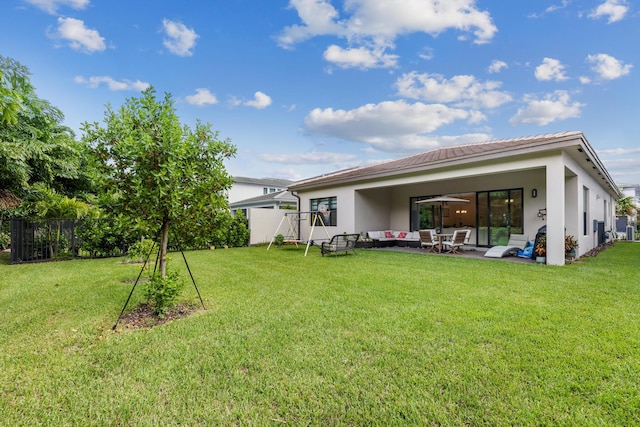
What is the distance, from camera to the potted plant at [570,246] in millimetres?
8242

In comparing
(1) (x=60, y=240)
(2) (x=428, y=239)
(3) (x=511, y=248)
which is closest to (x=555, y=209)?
(3) (x=511, y=248)

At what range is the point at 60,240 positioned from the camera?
965 centimetres

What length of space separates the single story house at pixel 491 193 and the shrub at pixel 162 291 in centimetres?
849

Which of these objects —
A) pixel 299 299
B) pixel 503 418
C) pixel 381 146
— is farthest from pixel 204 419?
pixel 381 146

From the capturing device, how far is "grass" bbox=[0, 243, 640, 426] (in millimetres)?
2078

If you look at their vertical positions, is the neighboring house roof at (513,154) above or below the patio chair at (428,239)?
above

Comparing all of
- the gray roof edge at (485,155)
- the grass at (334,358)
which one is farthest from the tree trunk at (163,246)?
the gray roof edge at (485,155)

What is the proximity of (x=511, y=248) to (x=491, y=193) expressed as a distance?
287 centimetres

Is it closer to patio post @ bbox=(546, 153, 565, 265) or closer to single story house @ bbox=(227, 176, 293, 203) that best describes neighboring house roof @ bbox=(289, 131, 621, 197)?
patio post @ bbox=(546, 153, 565, 265)

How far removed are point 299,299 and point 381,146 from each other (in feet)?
63.4

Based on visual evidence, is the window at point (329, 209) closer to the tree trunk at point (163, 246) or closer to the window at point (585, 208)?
the window at point (585, 208)

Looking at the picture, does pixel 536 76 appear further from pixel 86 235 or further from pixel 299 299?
pixel 86 235

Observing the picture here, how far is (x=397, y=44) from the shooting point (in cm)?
1232

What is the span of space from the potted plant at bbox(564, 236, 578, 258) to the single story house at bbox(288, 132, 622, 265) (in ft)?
1.94
